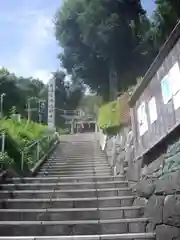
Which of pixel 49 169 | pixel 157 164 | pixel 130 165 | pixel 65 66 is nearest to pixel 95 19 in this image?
pixel 65 66

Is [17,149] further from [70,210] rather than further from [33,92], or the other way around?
[33,92]

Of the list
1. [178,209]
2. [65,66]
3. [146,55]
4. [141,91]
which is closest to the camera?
[178,209]

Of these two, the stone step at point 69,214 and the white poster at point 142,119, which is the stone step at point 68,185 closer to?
the stone step at point 69,214

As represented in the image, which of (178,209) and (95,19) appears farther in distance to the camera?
(95,19)

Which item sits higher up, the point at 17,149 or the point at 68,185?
the point at 17,149

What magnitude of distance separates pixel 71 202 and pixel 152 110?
90.3 inches

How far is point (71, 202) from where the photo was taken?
6160mm

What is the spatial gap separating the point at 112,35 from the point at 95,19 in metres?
2.06

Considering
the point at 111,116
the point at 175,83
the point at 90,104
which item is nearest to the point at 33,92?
the point at 90,104

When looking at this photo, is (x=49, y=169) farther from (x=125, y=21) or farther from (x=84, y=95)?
(x=84, y=95)

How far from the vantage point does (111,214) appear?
18.5 ft

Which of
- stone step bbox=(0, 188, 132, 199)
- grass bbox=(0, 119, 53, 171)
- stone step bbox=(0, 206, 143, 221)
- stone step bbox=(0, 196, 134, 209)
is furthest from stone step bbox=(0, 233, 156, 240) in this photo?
grass bbox=(0, 119, 53, 171)

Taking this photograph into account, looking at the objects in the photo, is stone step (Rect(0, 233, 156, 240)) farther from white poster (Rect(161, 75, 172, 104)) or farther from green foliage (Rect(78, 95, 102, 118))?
green foliage (Rect(78, 95, 102, 118))

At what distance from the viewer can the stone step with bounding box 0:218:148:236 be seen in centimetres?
519
